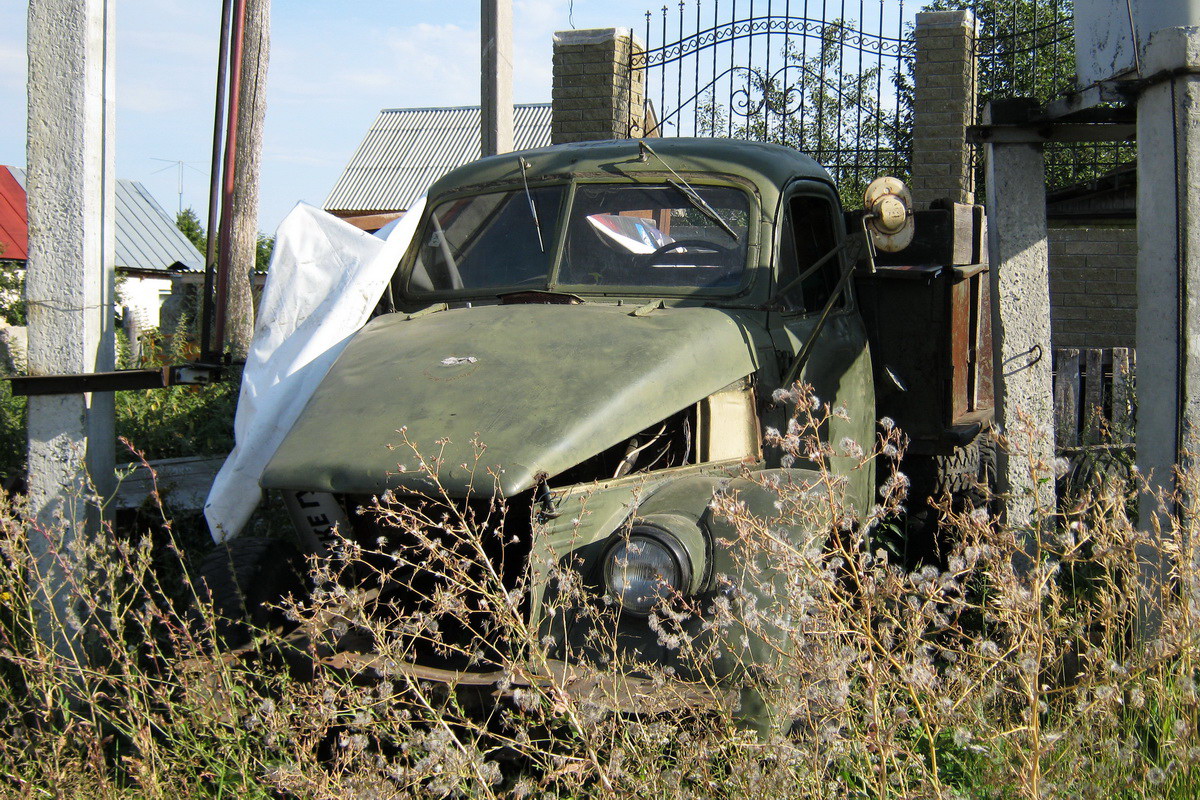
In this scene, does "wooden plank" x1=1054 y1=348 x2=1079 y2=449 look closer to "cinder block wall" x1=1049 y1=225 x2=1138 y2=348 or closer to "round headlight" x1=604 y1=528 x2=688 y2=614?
"cinder block wall" x1=1049 y1=225 x2=1138 y2=348

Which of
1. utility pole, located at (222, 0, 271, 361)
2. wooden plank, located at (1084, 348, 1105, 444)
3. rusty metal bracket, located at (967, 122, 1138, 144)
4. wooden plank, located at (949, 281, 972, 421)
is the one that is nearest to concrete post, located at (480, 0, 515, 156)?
utility pole, located at (222, 0, 271, 361)

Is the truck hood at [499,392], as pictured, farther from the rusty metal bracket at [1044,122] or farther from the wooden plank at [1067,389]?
the wooden plank at [1067,389]

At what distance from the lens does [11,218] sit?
23172 mm

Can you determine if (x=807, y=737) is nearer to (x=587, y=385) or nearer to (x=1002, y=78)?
(x=587, y=385)

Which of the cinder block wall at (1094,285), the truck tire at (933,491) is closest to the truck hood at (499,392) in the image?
the truck tire at (933,491)

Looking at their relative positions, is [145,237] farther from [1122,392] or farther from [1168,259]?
[1168,259]

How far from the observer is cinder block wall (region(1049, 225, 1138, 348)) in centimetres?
1027

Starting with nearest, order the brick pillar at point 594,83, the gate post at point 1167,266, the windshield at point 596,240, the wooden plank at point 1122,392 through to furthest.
A: 1. the gate post at point 1167,266
2. the windshield at point 596,240
3. the wooden plank at point 1122,392
4. the brick pillar at point 594,83

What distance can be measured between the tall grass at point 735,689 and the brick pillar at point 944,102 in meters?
6.60

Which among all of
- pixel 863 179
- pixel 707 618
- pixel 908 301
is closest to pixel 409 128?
pixel 863 179

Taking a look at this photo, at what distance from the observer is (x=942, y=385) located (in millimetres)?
4977

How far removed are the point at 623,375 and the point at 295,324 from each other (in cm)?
160

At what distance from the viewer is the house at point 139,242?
23.1 metres

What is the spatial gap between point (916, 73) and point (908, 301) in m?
4.89
